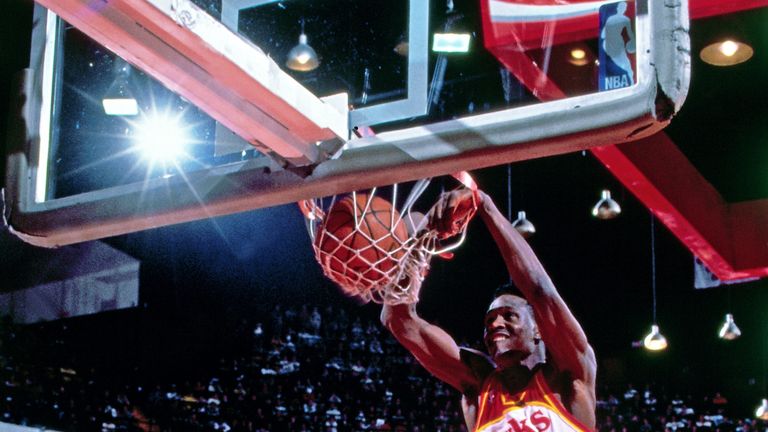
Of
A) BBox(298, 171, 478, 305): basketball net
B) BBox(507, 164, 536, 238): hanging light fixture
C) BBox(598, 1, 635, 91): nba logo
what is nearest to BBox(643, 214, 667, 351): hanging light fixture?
BBox(507, 164, 536, 238): hanging light fixture

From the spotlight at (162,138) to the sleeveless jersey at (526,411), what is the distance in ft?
4.81

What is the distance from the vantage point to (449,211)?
286 centimetres

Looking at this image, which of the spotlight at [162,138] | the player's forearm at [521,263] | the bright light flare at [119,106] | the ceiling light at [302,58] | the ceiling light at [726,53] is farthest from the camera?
the ceiling light at [726,53]

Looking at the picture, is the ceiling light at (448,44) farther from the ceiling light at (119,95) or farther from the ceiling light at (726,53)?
the ceiling light at (726,53)

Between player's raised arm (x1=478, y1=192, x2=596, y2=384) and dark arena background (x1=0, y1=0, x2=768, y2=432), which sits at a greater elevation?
dark arena background (x1=0, y1=0, x2=768, y2=432)

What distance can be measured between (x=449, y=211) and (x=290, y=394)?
24.2 feet

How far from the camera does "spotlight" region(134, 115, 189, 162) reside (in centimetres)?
234

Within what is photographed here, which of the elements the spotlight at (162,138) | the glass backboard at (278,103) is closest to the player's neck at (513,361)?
the glass backboard at (278,103)

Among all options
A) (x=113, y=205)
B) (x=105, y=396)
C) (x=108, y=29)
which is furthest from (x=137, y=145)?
(x=105, y=396)

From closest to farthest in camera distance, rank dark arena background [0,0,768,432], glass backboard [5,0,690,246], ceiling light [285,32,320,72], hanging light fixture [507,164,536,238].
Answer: glass backboard [5,0,690,246] → ceiling light [285,32,320,72] → hanging light fixture [507,164,536,238] → dark arena background [0,0,768,432]

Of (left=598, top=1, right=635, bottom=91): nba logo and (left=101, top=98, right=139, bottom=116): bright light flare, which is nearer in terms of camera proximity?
(left=598, top=1, right=635, bottom=91): nba logo

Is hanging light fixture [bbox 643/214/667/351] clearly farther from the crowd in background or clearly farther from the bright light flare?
the bright light flare

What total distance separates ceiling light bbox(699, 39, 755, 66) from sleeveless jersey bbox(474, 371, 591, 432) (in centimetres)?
216

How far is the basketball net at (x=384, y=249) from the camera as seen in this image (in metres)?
2.67
